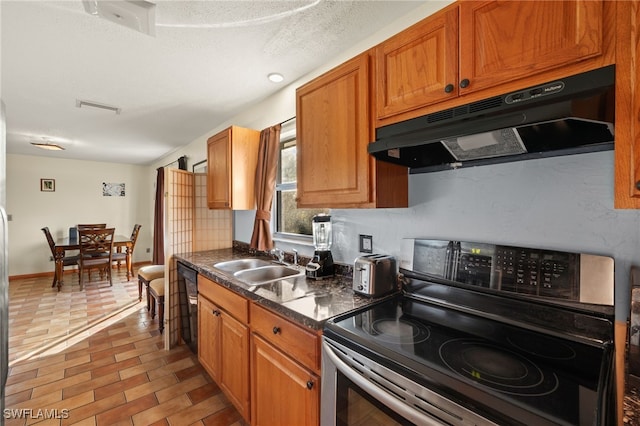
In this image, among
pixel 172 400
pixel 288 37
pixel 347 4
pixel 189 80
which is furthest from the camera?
pixel 189 80

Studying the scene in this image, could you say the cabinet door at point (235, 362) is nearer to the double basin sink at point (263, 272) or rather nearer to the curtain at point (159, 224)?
the double basin sink at point (263, 272)

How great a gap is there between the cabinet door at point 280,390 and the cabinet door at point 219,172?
4.74ft

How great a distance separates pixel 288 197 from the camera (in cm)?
272

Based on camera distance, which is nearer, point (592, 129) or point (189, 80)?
point (592, 129)

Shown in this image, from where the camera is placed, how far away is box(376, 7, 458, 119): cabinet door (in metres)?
1.05

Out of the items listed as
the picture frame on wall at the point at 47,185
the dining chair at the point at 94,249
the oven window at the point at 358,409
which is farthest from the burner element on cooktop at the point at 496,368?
the picture frame on wall at the point at 47,185

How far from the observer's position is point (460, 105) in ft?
3.35

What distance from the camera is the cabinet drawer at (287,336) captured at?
1157 mm

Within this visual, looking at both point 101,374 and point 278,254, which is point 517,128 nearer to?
point 278,254

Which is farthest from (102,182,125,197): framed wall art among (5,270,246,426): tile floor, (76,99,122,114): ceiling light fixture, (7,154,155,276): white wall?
(76,99,122,114): ceiling light fixture

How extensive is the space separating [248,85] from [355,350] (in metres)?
2.26

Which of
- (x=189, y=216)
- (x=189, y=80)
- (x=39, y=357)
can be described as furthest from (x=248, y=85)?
(x=39, y=357)

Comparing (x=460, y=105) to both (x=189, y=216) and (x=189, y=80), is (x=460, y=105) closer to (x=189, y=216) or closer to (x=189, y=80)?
(x=189, y=80)

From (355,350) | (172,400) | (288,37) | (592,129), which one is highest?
(288,37)
